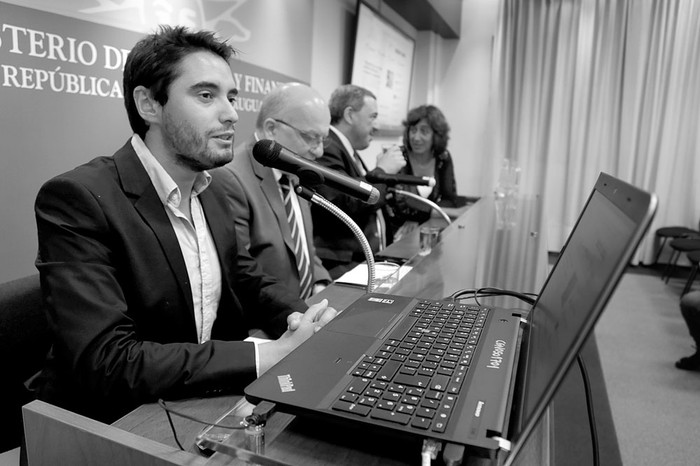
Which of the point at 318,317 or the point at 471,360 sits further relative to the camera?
the point at 318,317

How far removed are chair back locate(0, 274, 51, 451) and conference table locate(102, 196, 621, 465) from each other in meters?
0.44

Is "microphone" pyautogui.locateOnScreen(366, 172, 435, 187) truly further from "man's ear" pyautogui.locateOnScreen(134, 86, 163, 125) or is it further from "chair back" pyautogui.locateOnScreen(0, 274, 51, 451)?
"chair back" pyautogui.locateOnScreen(0, 274, 51, 451)

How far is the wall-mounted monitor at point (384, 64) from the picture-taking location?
3.75m

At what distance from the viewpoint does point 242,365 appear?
840 mm

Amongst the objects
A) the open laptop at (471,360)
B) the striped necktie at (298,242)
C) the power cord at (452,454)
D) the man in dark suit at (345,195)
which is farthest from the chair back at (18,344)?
the man in dark suit at (345,195)

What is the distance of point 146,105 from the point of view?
1.14 metres

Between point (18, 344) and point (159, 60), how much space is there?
2.16ft

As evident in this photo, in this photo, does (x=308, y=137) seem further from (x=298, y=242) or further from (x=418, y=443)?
(x=418, y=443)

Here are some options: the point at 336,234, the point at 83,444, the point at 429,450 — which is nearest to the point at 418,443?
the point at 429,450

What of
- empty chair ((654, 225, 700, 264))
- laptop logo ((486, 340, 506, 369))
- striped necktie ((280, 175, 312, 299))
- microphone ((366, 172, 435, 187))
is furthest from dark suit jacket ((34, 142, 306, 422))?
empty chair ((654, 225, 700, 264))

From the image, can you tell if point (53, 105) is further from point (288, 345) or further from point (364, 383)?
point (364, 383)

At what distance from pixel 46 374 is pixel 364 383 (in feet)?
2.36

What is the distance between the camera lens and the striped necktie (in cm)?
180

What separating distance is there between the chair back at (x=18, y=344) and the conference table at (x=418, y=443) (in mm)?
444
